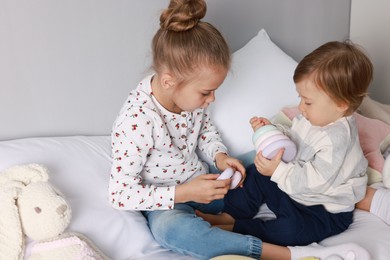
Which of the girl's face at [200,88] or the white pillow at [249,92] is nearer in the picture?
the girl's face at [200,88]

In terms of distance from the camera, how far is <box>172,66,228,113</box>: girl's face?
113 cm

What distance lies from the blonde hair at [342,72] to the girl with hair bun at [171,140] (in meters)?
0.22

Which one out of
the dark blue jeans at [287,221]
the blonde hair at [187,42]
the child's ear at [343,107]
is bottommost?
the dark blue jeans at [287,221]

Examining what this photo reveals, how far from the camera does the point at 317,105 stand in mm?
1153

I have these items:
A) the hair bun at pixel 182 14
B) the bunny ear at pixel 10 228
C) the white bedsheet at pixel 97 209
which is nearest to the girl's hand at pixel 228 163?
the white bedsheet at pixel 97 209

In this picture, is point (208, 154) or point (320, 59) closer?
point (320, 59)

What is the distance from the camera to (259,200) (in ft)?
4.23

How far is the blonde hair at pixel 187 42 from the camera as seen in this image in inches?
44.0

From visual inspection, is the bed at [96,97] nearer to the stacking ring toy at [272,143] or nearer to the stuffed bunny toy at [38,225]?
the stuffed bunny toy at [38,225]

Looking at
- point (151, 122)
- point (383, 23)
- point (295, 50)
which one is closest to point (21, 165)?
point (151, 122)

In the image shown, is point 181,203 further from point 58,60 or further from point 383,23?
point 383,23

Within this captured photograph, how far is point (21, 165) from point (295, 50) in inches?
47.1

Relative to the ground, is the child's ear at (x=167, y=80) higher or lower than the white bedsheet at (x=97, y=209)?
higher

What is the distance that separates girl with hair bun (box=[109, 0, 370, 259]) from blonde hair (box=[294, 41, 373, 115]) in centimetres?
22
